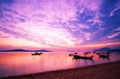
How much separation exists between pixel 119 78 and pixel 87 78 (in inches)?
112

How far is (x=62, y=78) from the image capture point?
11.5 m

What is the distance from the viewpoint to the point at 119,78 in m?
10.9

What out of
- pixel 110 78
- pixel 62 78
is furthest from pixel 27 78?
pixel 110 78

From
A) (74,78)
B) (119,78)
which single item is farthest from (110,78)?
(74,78)

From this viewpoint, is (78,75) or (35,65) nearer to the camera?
(78,75)

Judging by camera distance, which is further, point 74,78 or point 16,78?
point 16,78

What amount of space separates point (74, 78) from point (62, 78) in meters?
1.15

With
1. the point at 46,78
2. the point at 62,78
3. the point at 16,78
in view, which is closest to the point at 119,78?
the point at 62,78

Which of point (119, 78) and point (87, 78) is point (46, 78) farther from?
point (119, 78)

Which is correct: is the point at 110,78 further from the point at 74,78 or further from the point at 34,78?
the point at 34,78

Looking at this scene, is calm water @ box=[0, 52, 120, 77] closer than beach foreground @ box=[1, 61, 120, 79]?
No

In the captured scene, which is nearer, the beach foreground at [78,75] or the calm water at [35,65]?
the beach foreground at [78,75]

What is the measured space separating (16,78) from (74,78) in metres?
5.93

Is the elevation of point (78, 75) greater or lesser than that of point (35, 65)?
greater
